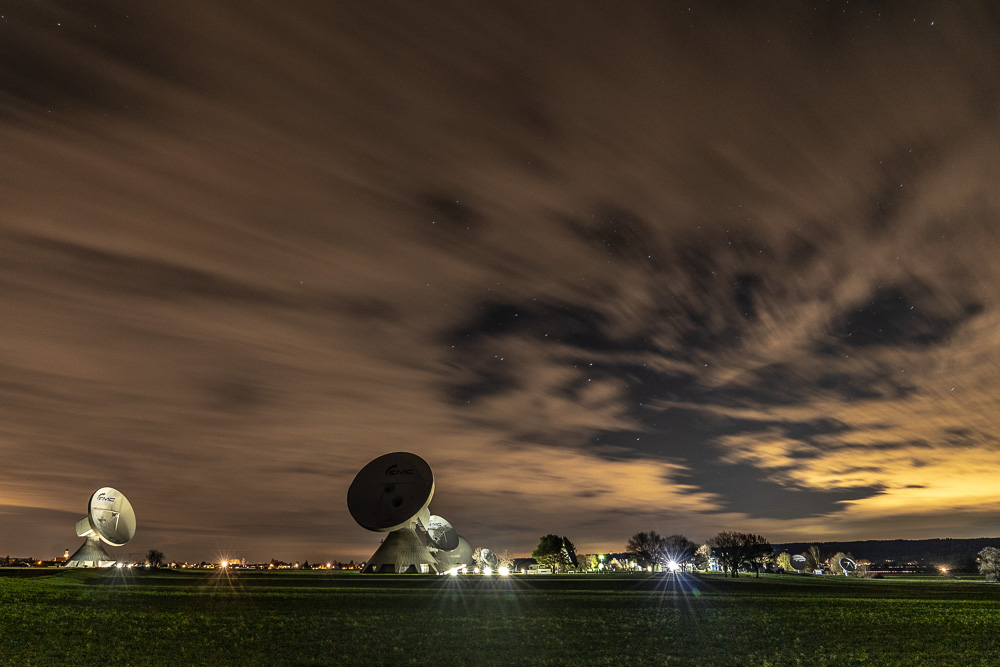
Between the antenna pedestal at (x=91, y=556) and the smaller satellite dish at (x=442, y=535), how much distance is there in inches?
1833

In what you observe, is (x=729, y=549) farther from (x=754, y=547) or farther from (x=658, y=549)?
(x=658, y=549)

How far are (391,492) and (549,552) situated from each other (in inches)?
3633

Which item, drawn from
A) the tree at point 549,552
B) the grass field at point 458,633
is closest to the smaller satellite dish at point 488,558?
the tree at point 549,552

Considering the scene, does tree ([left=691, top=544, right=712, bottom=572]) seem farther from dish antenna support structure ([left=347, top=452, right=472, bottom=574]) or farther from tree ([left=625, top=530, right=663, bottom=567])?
dish antenna support structure ([left=347, top=452, right=472, bottom=574])

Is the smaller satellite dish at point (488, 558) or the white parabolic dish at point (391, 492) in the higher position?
the white parabolic dish at point (391, 492)

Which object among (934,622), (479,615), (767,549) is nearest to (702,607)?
(934,622)

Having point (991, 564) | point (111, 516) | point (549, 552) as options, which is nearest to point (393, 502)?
point (111, 516)

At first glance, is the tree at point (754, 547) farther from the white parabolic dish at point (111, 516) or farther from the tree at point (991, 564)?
the white parabolic dish at point (111, 516)

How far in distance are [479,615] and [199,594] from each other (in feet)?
57.3

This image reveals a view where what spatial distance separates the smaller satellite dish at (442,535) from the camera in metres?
81.9

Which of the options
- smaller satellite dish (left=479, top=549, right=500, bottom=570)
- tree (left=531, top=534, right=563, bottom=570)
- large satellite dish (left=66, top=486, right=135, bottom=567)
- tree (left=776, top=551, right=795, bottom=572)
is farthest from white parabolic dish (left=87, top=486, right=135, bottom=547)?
tree (left=776, top=551, right=795, bottom=572)

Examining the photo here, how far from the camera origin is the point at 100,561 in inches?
3563

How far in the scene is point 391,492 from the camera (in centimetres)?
7262

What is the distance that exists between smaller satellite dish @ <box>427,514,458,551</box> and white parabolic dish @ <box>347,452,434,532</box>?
10.2 meters
